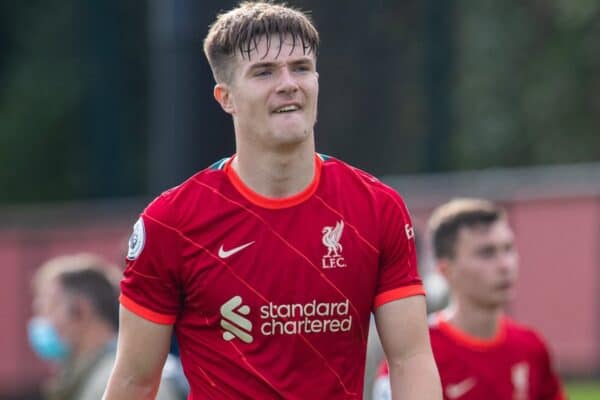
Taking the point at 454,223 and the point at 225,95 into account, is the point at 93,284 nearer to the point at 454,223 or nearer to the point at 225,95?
the point at 454,223

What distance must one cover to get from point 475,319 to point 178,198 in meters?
2.80

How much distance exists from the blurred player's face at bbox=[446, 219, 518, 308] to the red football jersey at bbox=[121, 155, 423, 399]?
8.58 feet

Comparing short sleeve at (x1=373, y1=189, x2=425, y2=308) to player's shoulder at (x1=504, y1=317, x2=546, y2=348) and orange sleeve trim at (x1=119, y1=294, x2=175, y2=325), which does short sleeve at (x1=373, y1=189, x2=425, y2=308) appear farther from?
player's shoulder at (x1=504, y1=317, x2=546, y2=348)

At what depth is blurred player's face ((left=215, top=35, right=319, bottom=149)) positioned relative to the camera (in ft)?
16.1

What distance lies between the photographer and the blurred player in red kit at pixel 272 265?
4988 mm

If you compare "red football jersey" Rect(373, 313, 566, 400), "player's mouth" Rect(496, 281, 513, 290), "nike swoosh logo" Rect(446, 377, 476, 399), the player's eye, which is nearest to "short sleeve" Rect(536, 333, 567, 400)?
"red football jersey" Rect(373, 313, 566, 400)

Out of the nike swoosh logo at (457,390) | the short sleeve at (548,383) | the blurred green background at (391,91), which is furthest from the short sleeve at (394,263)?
the blurred green background at (391,91)

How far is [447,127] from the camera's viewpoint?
19.9 metres

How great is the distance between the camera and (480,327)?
7504 mm

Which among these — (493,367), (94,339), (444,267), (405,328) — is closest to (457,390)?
(493,367)

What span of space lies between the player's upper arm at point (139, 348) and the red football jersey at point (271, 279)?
4 cm

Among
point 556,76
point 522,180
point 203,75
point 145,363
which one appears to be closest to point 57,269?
point 203,75

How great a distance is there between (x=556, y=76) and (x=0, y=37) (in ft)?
32.8

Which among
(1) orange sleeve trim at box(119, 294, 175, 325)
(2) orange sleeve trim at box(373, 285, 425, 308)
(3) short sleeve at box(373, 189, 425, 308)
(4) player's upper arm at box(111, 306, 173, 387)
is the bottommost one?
(4) player's upper arm at box(111, 306, 173, 387)
